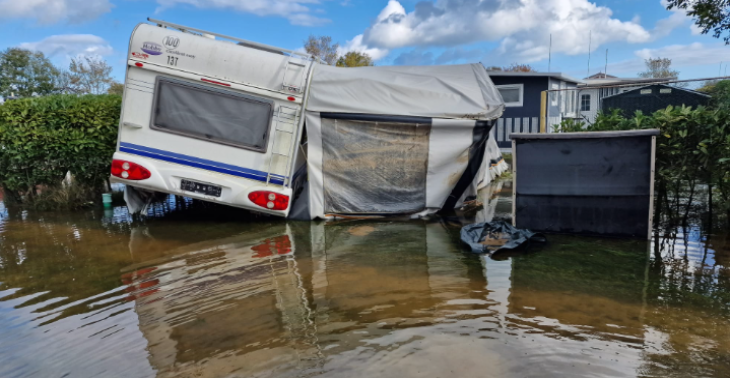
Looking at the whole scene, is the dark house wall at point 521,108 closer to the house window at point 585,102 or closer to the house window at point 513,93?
Result: the house window at point 513,93

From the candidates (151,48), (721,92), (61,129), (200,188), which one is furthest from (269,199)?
(721,92)

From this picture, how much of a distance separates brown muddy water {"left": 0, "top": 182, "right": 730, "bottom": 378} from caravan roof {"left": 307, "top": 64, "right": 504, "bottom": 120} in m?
2.09

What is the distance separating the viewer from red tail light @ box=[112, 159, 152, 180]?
697 centimetres

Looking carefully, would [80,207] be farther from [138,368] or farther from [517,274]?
[517,274]

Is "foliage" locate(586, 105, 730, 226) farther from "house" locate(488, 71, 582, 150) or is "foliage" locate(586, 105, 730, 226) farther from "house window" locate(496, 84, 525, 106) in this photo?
"house window" locate(496, 84, 525, 106)

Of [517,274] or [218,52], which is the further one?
[218,52]

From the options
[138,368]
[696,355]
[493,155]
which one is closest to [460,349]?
[696,355]

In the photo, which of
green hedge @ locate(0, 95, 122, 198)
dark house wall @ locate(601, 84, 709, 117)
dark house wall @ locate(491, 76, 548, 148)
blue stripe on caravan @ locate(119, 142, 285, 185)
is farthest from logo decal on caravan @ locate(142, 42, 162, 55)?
dark house wall @ locate(491, 76, 548, 148)

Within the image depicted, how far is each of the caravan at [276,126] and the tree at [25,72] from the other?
1161 inches

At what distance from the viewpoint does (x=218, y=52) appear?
7094 mm

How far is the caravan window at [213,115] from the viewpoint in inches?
281

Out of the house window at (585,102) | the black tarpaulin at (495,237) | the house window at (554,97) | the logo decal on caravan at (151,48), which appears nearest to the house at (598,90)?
the house window at (585,102)

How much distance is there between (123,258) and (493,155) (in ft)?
32.8

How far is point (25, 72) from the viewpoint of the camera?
31828mm
